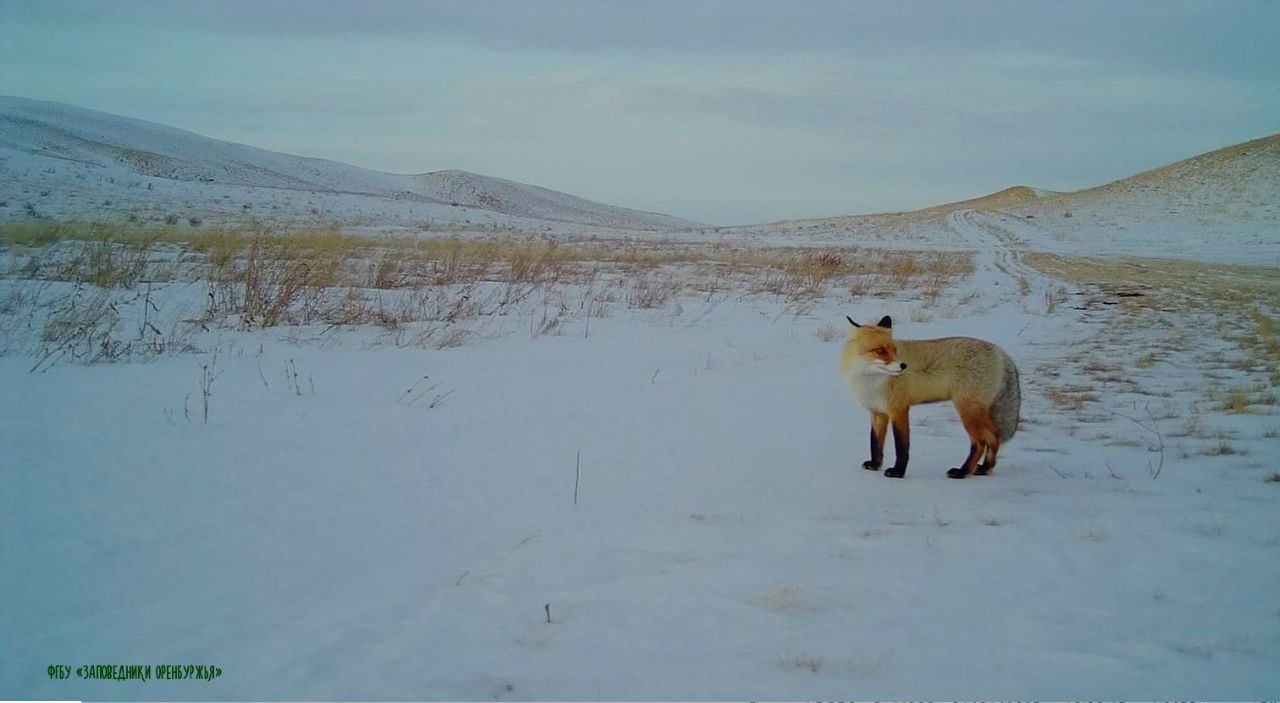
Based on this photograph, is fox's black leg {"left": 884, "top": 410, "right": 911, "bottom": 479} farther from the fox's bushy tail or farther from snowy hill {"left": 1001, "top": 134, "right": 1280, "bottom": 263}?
snowy hill {"left": 1001, "top": 134, "right": 1280, "bottom": 263}

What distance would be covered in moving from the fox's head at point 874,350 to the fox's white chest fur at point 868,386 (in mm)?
47

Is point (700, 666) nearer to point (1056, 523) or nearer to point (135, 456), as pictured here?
point (1056, 523)

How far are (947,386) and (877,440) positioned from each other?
20.8 inches

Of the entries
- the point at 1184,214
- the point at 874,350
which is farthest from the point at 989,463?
the point at 1184,214

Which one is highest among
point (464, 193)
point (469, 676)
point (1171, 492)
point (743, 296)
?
point (464, 193)

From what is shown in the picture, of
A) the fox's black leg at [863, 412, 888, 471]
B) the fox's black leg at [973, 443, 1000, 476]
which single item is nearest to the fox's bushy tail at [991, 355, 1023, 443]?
the fox's black leg at [973, 443, 1000, 476]

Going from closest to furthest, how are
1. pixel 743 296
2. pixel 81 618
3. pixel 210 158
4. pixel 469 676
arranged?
pixel 469 676, pixel 81 618, pixel 743 296, pixel 210 158

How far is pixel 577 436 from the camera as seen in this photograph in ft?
17.1

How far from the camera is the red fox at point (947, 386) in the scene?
14.9 ft

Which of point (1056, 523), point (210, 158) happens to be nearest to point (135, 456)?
point (1056, 523)

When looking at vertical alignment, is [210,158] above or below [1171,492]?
above

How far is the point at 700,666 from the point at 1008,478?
287 centimetres

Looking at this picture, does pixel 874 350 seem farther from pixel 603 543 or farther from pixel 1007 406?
pixel 603 543

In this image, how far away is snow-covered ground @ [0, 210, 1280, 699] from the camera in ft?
7.97
